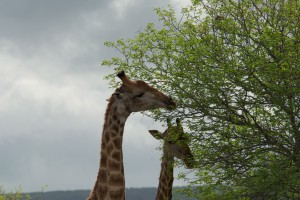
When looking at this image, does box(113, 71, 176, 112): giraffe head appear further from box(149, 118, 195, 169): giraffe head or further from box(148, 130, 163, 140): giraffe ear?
box(148, 130, 163, 140): giraffe ear

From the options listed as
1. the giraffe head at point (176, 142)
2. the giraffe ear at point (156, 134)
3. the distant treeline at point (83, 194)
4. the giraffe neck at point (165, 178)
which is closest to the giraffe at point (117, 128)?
the giraffe neck at point (165, 178)

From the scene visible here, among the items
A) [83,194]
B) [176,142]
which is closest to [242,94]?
[176,142]

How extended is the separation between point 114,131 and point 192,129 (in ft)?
19.3

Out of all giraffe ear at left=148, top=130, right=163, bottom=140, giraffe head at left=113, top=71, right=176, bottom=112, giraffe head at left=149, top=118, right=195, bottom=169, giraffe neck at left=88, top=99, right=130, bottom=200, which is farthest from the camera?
giraffe ear at left=148, top=130, right=163, bottom=140

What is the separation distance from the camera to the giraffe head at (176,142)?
16.9 m

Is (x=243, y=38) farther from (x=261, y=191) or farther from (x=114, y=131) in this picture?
(x=114, y=131)

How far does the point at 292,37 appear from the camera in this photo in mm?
18094

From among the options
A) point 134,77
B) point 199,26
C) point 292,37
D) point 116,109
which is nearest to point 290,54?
point 292,37

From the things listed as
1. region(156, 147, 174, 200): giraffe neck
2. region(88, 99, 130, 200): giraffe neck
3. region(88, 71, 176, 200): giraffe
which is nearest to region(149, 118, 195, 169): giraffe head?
region(156, 147, 174, 200): giraffe neck

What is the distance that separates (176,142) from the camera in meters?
17.1

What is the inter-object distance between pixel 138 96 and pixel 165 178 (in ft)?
13.9

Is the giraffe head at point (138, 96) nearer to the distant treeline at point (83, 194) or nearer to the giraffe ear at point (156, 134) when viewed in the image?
the giraffe ear at point (156, 134)

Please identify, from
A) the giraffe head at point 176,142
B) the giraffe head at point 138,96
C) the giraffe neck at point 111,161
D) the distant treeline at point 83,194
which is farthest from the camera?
the distant treeline at point 83,194

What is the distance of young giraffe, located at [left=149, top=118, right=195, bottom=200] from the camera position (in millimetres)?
16047
